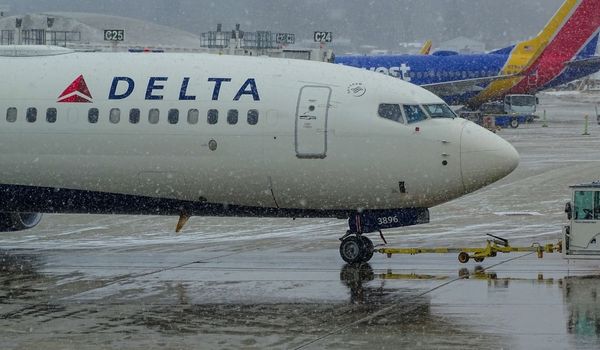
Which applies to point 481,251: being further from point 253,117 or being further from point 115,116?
point 115,116

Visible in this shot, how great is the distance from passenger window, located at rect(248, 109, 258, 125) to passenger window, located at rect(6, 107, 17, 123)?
462 cm

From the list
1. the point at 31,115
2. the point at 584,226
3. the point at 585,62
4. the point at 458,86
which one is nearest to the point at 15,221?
the point at 31,115

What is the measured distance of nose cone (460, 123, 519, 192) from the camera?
21562mm

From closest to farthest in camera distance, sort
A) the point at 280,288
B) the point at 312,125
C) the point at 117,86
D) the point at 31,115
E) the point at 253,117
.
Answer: the point at 280,288 < the point at 312,125 < the point at 253,117 < the point at 117,86 < the point at 31,115

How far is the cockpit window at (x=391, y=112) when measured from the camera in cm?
2217

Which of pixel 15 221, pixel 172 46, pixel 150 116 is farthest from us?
pixel 172 46

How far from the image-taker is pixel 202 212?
2348cm

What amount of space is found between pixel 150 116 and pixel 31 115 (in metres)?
2.37

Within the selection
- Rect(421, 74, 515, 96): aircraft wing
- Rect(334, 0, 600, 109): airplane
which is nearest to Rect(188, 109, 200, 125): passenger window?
Rect(421, 74, 515, 96): aircraft wing

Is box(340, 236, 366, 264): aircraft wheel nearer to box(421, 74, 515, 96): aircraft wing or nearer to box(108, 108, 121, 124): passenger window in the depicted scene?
box(108, 108, 121, 124): passenger window

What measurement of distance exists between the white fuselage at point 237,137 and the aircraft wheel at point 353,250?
0.68m

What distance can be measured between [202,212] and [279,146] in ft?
7.35

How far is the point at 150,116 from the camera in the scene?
2311cm

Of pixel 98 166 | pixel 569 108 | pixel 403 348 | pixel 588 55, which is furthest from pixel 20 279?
pixel 569 108
